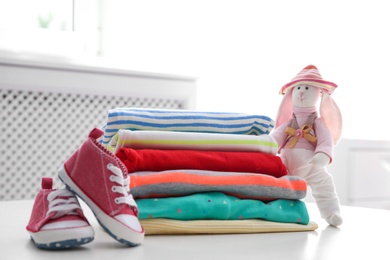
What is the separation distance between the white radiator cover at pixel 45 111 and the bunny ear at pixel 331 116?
97 centimetres

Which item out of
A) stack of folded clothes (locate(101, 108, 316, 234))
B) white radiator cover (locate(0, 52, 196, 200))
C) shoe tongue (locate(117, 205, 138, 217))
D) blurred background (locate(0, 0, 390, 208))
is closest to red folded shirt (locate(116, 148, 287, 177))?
stack of folded clothes (locate(101, 108, 316, 234))

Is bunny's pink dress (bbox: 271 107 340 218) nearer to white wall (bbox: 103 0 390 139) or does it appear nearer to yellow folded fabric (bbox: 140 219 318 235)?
yellow folded fabric (bbox: 140 219 318 235)

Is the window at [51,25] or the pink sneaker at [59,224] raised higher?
the window at [51,25]

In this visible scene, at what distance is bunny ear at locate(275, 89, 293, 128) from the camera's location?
1.13 metres

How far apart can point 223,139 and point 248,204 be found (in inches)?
4.9

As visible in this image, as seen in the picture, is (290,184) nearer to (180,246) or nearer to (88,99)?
(180,246)

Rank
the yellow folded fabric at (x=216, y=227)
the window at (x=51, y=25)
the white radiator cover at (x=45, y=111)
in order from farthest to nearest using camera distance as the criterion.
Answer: the window at (x=51, y=25), the white radiator cover at (x=45, y=111), the yellow folded fabric at (x=216, y=227)

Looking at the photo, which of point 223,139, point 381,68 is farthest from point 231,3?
point 223,139

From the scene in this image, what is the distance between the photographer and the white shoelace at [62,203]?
783mm

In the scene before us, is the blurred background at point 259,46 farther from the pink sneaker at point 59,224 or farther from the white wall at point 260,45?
the pink sneaker at point 59,224

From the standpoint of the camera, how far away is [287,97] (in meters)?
1.13

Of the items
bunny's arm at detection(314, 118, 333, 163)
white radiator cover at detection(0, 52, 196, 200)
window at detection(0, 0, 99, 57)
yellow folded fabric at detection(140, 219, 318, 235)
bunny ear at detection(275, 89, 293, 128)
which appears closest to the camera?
yellow folded fabric at detection(140, 219, 318, 235)

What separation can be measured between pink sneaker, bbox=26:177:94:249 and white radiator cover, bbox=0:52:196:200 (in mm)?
1008

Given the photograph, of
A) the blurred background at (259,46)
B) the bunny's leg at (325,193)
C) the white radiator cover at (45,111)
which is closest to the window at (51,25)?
the blurred background at (259,46)
